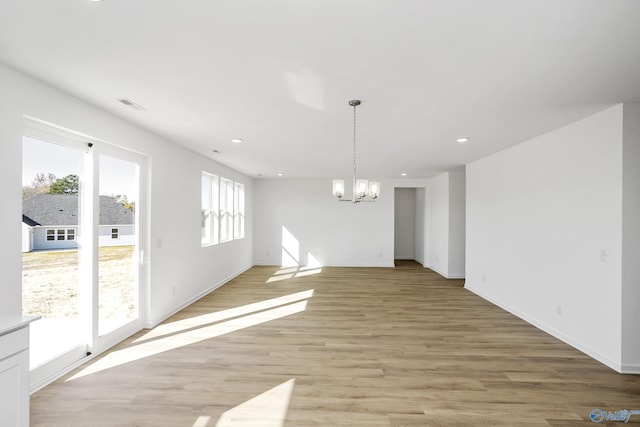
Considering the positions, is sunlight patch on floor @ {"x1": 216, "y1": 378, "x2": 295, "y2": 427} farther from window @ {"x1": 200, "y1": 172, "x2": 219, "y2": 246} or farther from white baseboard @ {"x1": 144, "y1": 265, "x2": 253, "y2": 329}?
window @ {"x1": 200, "y1": 172, "x2": 219, "y2": 246}

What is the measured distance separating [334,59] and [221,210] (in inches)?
203

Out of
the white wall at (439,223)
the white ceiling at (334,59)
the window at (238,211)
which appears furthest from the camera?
the window at (238,211)

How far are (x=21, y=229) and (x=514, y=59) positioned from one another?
378cm

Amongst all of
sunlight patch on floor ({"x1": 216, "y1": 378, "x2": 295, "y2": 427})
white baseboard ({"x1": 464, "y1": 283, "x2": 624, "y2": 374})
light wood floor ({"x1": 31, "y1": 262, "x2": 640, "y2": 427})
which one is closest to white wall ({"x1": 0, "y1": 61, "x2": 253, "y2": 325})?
light wood floor ({"x1": 31, "y1": 262, "x2": 640, "y2": 427})

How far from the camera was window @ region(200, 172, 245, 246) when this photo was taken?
5.80 metres

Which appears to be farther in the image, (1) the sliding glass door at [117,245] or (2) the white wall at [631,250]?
→ (1) the sliding glass door at [117,245]

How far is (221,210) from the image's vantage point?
21.7 ft

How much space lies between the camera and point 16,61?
2.11 m

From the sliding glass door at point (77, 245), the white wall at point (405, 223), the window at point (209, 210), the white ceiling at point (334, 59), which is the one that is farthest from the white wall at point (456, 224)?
the sliding glass door at point (77, 245)

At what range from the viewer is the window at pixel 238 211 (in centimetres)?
748

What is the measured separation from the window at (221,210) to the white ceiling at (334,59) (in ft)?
7.91

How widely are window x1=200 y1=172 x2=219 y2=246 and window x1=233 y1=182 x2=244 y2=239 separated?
3.80 ft

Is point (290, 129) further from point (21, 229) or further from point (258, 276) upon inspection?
point (258, 276)

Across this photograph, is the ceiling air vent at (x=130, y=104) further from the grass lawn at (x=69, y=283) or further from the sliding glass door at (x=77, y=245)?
the grass lawn at (x=69, y=283)
